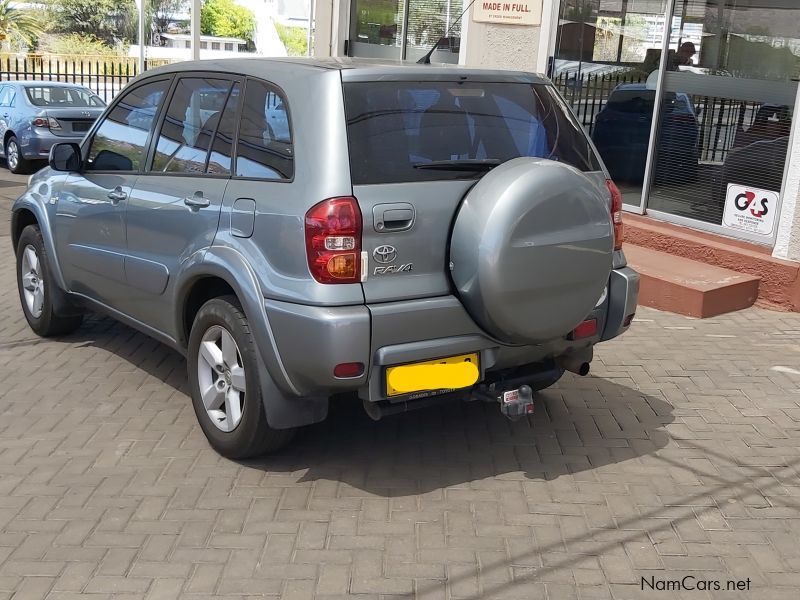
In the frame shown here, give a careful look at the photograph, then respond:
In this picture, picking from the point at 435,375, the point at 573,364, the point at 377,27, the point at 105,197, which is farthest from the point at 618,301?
the point at 377,27

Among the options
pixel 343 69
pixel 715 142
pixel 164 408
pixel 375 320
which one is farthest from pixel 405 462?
pixel 715 142

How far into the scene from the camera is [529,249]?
12.9 ft

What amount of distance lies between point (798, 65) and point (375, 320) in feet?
17.5

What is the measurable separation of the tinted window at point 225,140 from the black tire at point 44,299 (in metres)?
2.02

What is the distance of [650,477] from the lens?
14.5 feet

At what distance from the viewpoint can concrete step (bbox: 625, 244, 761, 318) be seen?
729cm

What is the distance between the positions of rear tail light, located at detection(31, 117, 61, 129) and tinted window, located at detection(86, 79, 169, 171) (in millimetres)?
10157

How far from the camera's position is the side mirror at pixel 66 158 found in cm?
557

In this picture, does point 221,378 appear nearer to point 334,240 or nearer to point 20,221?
point 334,240

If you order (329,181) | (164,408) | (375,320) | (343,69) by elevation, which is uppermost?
(343,69)

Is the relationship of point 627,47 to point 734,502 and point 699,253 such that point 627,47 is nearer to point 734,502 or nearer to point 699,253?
point 699,253

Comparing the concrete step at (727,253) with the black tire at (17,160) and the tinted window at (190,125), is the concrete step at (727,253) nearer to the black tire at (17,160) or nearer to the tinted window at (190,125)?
the tinted window at (190,125)

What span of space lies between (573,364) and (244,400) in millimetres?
1625

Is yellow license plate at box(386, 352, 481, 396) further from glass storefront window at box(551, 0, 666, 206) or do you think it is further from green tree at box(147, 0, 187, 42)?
green tree at box(147, 0, 187, 42)
